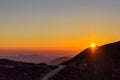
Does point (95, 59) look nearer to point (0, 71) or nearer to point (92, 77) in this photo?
point (92, 77)

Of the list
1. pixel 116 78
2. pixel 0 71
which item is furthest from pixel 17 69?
pixel 116 78

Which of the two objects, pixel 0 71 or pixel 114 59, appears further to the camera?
pixel 114 59

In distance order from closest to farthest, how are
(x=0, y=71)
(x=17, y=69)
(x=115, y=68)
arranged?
(x=0, y=71) < (x=17, y=69) < (x=115, y=68)

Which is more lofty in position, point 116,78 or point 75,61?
point 75,61

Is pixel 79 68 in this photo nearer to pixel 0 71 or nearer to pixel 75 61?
pixel 75 61

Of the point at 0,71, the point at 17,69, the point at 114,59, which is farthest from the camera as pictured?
the point at 114,59

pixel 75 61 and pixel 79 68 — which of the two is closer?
pixel 79 68

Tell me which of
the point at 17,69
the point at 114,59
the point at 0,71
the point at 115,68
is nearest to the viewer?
the point at 0,71

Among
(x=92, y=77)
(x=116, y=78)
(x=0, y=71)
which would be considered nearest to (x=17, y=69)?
(x=0, y=71)

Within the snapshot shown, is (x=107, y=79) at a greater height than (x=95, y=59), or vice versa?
(x=95, y=59)
